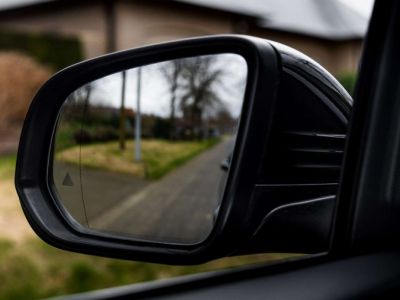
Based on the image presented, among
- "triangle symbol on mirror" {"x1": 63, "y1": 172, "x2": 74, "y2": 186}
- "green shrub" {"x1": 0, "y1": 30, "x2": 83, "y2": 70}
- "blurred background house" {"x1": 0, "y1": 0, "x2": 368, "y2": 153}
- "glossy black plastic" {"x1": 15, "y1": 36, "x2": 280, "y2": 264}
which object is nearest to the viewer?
"glossy black plastic" {"x1": 15, "y1": 36, "x2": 280, "y2": 264}

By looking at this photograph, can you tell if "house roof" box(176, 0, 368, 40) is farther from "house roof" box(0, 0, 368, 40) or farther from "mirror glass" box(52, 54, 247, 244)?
"mirror glass" box(52, 54, 247, 244)

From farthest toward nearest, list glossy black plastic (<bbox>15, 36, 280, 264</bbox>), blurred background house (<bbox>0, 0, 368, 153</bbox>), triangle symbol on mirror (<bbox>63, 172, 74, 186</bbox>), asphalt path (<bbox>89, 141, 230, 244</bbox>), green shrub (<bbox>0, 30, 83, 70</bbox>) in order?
green shrub (<bbox>0, 30, 83, 70</bbox>), blurred background house (<bbox>0, 0, 368, 153</bbox>), asphalt path (<bbox>89, 141, 230, 244</bbox>), triangle symbol on mirror (<bbox>63, 172, 74, 186</bbox>), glossy black plastic (<bbox>15, 36, 280, 264</bbox>)

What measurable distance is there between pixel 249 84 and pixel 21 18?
11.4 feet

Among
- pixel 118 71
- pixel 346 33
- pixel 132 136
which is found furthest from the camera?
pixel 346 33

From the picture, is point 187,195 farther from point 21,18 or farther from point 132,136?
point 21,18

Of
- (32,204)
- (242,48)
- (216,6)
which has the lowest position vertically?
(32,204)

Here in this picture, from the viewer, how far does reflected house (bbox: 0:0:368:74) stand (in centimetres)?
394

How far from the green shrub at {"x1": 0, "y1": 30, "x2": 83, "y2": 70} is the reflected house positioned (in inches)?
2.6

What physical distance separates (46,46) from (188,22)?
3.95 feet

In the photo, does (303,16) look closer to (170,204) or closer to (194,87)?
(170,204)

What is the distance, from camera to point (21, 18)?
4.26 meters

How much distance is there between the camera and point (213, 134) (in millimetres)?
1648

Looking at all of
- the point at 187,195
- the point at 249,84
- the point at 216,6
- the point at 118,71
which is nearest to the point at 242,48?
the point at 249,84

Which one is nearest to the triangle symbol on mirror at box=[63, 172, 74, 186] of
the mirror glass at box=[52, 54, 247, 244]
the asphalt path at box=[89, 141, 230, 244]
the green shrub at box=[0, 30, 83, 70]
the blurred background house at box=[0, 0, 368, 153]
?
the mirror glass at box=[52, 54, 247, 244]
